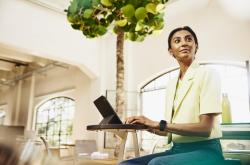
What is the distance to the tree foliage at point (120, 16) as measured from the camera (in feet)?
6.86

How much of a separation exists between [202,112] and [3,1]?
5.47m

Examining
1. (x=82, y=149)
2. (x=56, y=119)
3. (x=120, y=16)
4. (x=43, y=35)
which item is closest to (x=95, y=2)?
(x=120, y=16)

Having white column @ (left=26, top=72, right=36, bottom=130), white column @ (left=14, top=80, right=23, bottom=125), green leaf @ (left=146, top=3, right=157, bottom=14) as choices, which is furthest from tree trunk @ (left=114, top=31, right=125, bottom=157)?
white column @ (left=14, top=80, right=23, bottom=125)

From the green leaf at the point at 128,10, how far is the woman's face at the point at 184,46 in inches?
22.4

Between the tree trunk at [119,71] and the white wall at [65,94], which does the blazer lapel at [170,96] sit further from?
the white wall at [65,94]

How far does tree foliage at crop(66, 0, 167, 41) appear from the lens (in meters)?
2.09

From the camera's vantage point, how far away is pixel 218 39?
5.60m

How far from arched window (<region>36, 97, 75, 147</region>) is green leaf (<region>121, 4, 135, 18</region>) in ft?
25.3

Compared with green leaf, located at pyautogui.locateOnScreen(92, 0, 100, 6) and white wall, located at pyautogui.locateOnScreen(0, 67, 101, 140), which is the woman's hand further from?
white wall, located at pyautogui.locateOnScreen(0, 67, 101, 140)

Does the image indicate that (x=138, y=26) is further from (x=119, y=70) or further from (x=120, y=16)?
(x=119, y=70)

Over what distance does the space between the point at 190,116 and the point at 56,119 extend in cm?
940

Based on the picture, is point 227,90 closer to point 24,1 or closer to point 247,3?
point 247,3

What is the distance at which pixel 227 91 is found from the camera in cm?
541

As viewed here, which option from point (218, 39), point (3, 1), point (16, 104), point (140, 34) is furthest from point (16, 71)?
point (140, 34)
